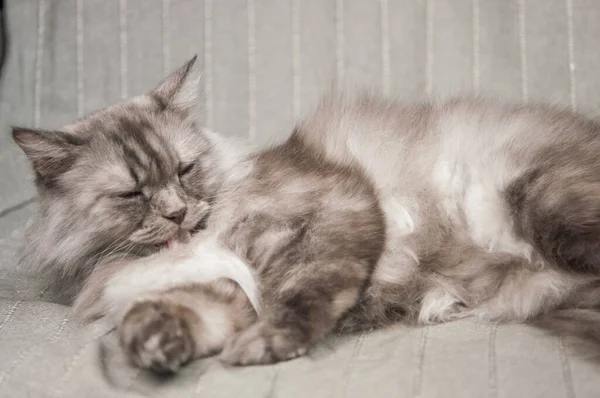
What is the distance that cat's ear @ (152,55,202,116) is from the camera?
1.84 metres

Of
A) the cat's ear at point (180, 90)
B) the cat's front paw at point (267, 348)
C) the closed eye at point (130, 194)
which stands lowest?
the cat's front paw at point (267, 348)

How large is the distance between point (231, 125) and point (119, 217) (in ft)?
2.88

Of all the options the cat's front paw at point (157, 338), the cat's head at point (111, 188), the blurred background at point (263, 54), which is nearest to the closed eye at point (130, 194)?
the cat's head at point (111, 188)

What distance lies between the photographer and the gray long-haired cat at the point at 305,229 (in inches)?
56.0

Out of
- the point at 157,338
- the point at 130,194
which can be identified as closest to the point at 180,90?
the point at 130,194

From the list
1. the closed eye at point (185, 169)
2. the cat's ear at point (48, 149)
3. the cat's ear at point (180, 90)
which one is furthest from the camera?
the cat's ear at point (180, 90)

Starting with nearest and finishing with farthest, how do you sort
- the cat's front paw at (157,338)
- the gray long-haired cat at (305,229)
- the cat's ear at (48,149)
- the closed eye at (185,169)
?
the cat's front paw at (157,338), the gray long-haired cat at (305,229), the cat's ear at (48,149), the closed eye at (185,169)

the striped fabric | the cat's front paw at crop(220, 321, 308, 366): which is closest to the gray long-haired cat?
the cat's front paw at crop(220, 321, 308, 366)

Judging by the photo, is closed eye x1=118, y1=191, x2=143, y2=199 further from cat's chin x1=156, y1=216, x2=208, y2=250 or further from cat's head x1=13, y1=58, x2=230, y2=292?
cat's chin x1=156, y1=216, x2=208, y2=250

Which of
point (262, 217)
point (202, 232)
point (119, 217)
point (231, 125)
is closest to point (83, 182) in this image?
point (119, 217)

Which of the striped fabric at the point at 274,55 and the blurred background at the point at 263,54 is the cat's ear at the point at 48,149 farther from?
the blurred background at the point at 263,54

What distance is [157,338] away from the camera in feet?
4.26

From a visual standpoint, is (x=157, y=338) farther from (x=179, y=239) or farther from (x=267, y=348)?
(x=179, y=239)

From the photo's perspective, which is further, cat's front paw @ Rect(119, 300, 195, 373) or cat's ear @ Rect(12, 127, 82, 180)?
cat's ear @ Rect(12, 127, 82, 180)
